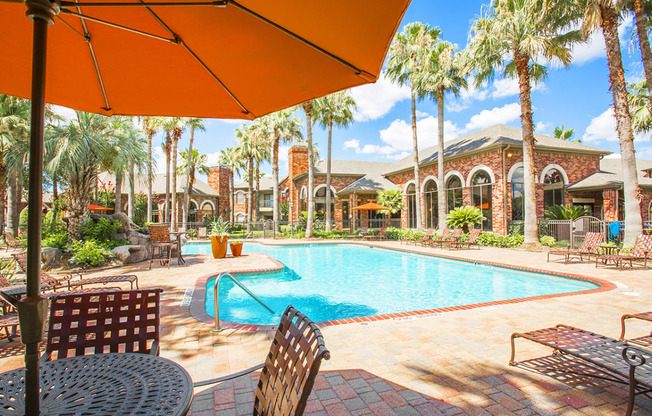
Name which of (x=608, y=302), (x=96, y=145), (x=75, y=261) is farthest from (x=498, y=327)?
(x=96, y=145)

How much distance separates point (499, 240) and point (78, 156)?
16.2m

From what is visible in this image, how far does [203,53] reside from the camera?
227 centimetres

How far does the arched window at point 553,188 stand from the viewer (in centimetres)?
1678

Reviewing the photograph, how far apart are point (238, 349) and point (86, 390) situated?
215 cm

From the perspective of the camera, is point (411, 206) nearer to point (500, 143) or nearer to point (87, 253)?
point (500, 143)

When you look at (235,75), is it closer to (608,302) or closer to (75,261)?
(608,302)

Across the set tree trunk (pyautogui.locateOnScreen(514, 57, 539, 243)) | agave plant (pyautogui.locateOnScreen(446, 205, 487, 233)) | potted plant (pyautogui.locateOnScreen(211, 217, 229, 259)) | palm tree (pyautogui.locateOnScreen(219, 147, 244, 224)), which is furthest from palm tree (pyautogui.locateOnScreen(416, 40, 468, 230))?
palm tree (pyautogui.locateOnScreen(219, 147, 244, 224))

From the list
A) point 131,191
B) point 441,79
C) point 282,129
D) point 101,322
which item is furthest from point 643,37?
point 131,191

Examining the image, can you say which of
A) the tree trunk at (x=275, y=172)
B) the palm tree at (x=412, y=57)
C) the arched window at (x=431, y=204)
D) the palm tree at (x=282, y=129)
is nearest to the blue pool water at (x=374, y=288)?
the palm tree at (x=412, y=57)

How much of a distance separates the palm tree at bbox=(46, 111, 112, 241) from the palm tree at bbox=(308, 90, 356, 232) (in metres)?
13.4

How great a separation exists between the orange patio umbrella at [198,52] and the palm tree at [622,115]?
39.6 feet

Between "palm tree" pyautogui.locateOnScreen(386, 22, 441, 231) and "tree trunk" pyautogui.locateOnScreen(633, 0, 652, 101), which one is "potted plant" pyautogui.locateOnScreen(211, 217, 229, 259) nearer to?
"palm tree" pyautogui.locateOnScreen(386, 22, 441, 231)

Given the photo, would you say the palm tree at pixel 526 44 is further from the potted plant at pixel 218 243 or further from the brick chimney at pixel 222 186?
the brick chimney at pixel 222 186

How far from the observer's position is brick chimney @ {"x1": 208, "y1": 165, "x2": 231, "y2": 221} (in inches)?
1403
